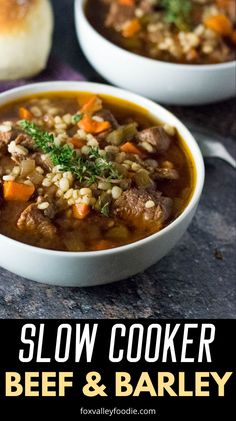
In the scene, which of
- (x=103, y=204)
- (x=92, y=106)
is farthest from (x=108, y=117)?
(x=103, y=204)

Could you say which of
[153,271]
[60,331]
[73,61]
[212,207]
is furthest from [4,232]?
[73,61]

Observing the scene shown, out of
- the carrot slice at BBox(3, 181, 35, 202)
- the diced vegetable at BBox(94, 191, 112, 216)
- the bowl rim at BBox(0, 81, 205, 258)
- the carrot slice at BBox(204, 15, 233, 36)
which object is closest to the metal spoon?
the bowl rim at BBox(0, 81, 205, 258)

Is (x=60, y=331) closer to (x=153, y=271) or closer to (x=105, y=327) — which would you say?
(x=105, y=327)

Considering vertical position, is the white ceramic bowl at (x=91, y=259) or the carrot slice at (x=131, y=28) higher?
the carrot slice at (x=131, y=28)

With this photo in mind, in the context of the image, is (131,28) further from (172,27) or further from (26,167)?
(26,167)

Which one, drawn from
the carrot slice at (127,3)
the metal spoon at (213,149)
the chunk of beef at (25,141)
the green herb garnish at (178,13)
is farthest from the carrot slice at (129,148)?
the carrot slice at (127,3)

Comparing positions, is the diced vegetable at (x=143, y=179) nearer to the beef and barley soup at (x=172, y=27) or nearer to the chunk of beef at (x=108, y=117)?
the chunk of beef at (x=108, y=117)
